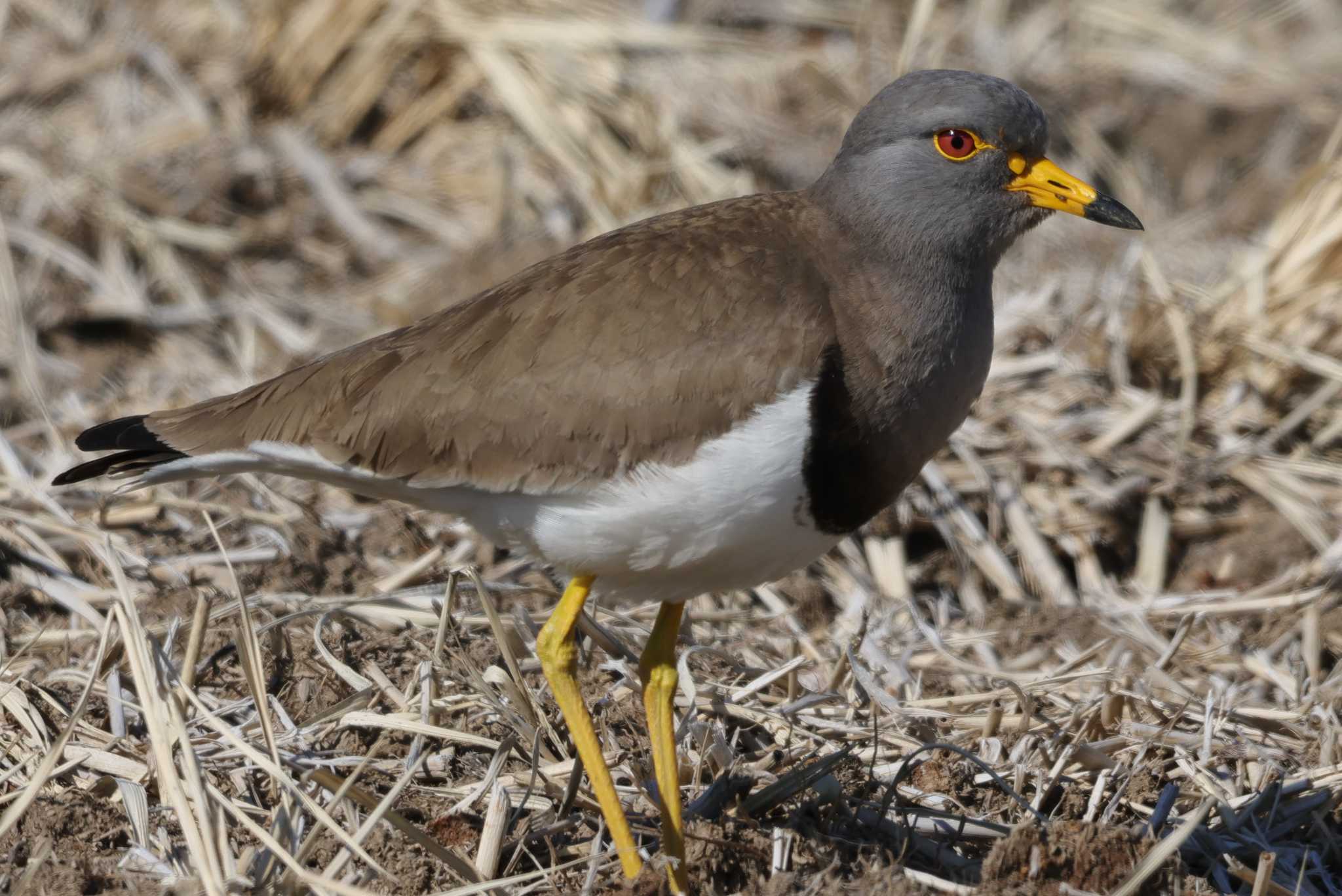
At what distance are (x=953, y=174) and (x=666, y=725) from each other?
151cm

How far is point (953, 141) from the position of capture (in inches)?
144

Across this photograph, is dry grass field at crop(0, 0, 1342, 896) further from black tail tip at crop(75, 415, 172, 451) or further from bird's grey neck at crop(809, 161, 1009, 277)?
bird's grey neck at crop(809, 161, 1009, 277)

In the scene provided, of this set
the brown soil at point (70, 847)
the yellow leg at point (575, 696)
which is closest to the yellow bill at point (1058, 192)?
the yellow leg at point (575, 696)

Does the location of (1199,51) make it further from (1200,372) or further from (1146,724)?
(1146,724)

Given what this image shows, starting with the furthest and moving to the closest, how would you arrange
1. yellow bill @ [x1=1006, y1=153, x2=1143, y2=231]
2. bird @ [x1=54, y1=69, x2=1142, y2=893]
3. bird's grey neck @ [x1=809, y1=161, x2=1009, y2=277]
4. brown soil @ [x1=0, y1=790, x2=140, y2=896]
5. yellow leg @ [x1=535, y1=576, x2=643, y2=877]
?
yellow bill @ [x1=1006, y1=153, x2=1143, y2=231] < bird's grey neck @ [x1=809, y1=161, x2=1009, y2=277] < yellow leg @ [x1=535, y1=576, x2=643, y2=877] < bird @ [x1=54, y1=69, x2=1142, y2=893] < brown soil @ [x1=0, y1=790, x2=140, y2=896]

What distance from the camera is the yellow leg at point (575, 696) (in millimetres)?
3469

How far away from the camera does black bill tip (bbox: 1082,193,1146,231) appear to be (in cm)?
371

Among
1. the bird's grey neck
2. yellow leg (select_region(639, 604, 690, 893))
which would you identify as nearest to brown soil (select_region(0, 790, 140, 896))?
yellow leg (select_region(639, 604, 690, 893))

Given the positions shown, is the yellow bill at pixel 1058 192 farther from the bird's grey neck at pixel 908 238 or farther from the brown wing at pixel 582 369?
the brown wing at pixel 582 369

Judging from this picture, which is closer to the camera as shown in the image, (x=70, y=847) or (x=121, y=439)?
(x=70, y=847)

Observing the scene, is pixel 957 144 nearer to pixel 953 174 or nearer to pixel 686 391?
pixel 953 174

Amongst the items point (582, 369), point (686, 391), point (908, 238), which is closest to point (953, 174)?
point (908, 238)

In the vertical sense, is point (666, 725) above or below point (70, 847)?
above

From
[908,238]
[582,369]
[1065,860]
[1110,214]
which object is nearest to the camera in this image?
[1065,860]
